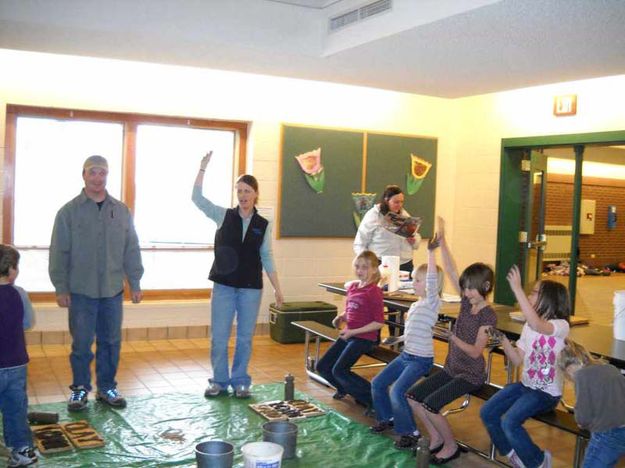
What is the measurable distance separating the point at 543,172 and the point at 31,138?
4.92 m

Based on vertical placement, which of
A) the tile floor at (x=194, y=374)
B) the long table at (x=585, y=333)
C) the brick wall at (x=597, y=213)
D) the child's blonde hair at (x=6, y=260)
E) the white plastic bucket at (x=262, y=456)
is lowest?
the tile floor at (x=194, y=374)

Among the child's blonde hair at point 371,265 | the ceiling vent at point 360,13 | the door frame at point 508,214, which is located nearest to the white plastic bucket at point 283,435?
the child's blonde hair at point 371,265

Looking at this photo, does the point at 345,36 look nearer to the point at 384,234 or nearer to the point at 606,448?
the point at 384,234

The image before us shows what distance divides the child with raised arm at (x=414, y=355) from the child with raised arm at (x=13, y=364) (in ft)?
6.25

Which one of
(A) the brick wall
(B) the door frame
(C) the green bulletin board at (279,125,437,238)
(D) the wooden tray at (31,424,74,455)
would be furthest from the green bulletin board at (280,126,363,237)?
(D) the wooden tray at (31,424,74,455)

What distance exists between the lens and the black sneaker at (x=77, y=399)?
13.7 feet

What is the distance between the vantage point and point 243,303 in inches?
179

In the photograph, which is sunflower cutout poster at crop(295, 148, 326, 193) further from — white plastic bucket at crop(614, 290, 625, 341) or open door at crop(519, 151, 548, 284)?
white plastic bucket at crop(614, 290, 625, 341)

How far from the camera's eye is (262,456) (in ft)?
9.33

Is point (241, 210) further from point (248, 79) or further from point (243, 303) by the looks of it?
point (248, 79)

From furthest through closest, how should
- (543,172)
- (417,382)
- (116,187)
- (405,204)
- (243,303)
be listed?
(405,204) → (543,172) → (116,187) → (243,303) → (417,382)

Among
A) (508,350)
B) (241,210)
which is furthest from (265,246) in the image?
(508,350)

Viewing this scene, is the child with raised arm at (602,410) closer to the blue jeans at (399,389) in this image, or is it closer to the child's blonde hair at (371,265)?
the blue jeans at (399,389)

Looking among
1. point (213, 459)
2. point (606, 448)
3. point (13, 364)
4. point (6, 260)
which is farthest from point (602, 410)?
point (6, 260)
